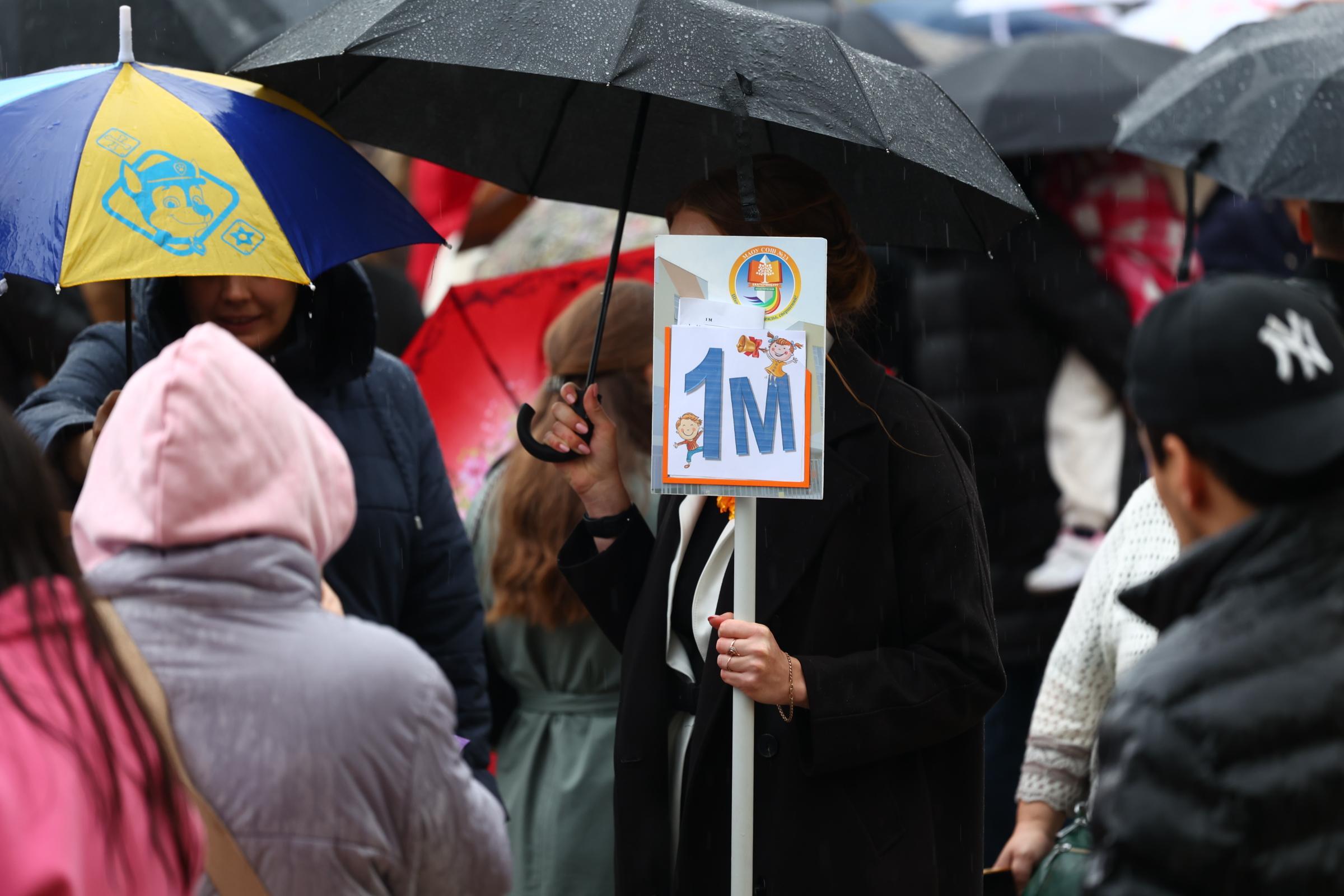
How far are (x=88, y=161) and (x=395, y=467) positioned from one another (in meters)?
0.91

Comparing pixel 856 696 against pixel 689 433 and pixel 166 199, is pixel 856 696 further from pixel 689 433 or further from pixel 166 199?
pixel 166 199

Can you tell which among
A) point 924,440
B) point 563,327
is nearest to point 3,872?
point 924,440

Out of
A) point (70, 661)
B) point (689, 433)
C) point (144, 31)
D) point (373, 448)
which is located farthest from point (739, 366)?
point (144, 31)

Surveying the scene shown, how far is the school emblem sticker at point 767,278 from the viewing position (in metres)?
2.47

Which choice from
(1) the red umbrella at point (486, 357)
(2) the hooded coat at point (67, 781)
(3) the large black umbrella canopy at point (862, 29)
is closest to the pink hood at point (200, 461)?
(2) the hooded coat at point (67, 781)

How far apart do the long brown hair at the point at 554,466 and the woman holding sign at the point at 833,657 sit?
64 centimetres

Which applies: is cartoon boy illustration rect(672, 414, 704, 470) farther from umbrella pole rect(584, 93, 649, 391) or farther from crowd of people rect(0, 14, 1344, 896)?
umbrella pole rect(584, 93, 649, 391)

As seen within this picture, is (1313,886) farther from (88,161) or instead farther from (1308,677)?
(88,161)

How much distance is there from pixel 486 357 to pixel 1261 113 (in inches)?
83.6

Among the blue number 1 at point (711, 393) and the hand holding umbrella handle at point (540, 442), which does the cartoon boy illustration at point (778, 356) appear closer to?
the blue number 1 at point (711, 393)

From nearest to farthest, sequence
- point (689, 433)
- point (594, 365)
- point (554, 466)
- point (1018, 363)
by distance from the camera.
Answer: point (689, 433) → point (594, 365) → point (554, 466) → point (1018, 363)

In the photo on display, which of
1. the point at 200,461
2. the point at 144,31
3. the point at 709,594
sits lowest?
the point at 709,594

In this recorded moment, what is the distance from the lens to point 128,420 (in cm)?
179

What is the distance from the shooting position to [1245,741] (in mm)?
1582
